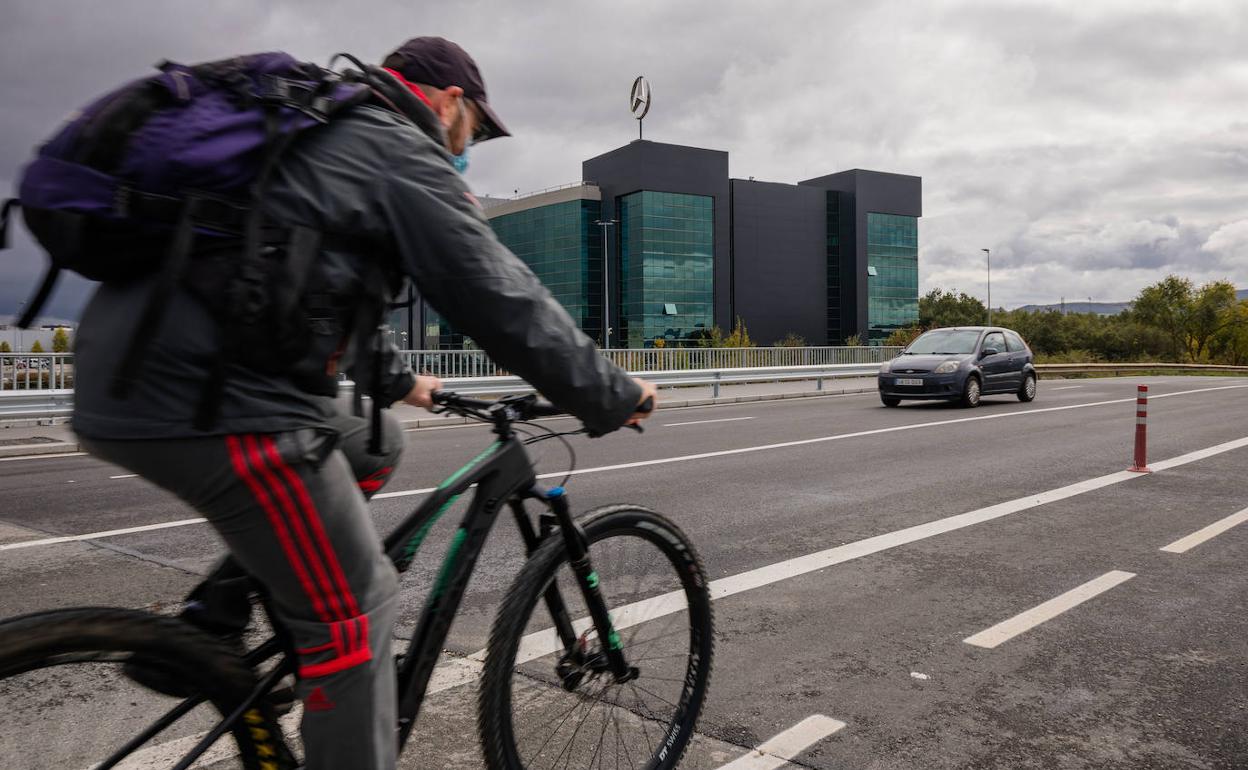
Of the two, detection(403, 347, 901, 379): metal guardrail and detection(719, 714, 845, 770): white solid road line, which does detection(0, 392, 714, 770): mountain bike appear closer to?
detection(719, 714, 845, 770): white solid road line

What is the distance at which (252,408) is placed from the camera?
1.57 metres

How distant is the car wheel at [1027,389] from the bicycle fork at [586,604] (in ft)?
60.2

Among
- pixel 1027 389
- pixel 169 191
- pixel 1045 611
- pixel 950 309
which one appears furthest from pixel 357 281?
pixel 950 309

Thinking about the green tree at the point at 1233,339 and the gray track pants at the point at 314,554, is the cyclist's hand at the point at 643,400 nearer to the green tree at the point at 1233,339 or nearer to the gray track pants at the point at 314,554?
the gray track pants at the point at 314,554

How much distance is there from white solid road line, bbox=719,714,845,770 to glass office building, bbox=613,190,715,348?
2631 inches

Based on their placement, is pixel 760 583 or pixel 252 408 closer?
pixel 252 408

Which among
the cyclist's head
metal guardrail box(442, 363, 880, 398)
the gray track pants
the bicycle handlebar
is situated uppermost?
the cyclist's head

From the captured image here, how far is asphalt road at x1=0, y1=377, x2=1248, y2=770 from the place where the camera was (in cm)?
313

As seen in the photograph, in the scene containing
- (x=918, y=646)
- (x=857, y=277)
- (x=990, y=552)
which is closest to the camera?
(x=918, y=646)

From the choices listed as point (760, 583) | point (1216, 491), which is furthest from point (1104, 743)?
point (1216, 491)

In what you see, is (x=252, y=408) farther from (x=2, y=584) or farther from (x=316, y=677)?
(x=2, y=584)

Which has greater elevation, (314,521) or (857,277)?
(857,277)

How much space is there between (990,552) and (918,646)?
6.48ft

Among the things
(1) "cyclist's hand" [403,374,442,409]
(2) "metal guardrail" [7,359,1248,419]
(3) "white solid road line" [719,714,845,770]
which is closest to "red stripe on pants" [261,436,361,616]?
(1) "cyclist's hand" [403,374,442,409]
